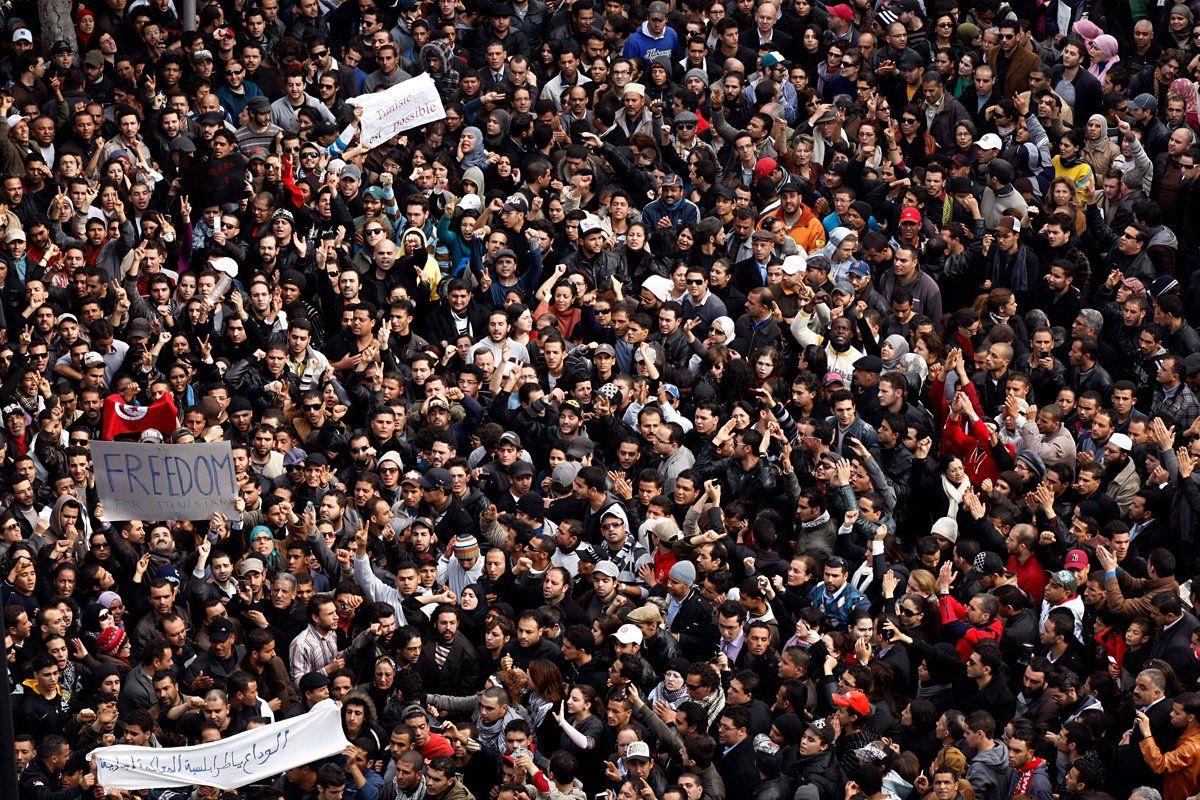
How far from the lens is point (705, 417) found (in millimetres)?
18094

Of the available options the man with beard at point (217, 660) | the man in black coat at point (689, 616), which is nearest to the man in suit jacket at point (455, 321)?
the man in black coat at point (689, 616)

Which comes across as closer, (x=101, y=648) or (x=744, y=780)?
(x=744, y=780)

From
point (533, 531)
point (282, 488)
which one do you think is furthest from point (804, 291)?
point (282, 488)

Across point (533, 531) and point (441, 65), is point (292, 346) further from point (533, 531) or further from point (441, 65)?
point (441, 65)

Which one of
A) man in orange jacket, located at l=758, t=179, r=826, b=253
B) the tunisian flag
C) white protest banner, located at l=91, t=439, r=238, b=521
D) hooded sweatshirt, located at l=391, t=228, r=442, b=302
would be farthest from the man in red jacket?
the tunisian flag

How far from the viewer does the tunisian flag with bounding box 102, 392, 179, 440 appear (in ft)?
57.9

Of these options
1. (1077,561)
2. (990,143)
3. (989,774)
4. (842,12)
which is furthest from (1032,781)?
(842,12)

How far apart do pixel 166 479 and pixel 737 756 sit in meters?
4.62

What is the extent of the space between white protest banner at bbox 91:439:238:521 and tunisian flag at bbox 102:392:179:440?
1120mm

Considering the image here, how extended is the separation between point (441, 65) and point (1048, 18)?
6.60 m

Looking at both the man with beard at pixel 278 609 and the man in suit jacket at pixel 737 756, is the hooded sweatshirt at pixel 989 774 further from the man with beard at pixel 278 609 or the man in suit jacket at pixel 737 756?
the man with beard at pixel 278 609

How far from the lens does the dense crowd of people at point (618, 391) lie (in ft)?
49.9

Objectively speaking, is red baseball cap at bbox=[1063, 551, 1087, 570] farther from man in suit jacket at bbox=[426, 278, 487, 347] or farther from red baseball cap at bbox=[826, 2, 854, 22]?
red baseball cap at bbox=[826, 2, 854, 22]

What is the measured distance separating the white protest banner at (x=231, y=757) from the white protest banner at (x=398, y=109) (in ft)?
25.1
